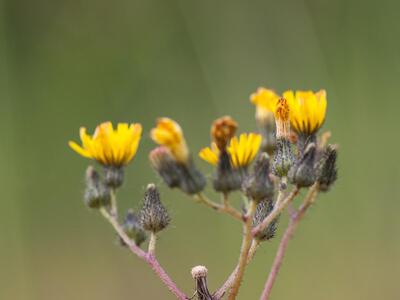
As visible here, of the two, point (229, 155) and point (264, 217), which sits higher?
point (229, 155)

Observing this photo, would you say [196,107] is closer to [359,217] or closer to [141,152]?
[141,152]

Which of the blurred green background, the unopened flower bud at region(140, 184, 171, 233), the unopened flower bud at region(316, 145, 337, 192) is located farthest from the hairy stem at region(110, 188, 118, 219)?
the blurred green background

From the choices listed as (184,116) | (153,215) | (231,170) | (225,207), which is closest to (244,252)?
(225,207)

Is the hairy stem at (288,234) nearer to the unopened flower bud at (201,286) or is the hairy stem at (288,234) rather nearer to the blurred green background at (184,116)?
the unopened flower bud at (201,286)

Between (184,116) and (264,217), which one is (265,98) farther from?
(184,116)

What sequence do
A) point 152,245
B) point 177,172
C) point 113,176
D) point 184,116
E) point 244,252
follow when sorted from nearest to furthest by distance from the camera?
point 244,252 < point 177,172 < point 152,245 < point 113,176 < point 184,116

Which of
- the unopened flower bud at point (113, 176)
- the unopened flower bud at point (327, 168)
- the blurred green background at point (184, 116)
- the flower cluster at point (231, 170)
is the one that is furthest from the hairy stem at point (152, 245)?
the blurred green background at point (184, 116)

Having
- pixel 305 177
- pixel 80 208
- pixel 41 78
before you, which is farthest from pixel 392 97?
pixel 305 177

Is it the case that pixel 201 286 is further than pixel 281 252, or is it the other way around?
pixel 281 252
